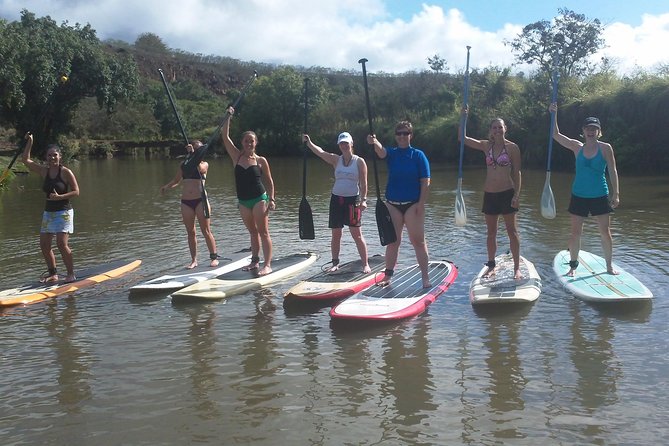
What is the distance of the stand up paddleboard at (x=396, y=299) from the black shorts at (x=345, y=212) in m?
0.93

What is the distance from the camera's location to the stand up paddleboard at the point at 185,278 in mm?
7926

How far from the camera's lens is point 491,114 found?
120 feet

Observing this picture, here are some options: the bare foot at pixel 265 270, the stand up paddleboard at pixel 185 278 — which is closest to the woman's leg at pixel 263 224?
the bare foot at pixel 265 270

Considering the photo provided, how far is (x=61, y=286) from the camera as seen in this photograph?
8047mm

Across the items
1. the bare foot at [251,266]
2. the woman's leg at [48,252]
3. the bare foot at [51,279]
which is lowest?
the bare foot at [51,279]

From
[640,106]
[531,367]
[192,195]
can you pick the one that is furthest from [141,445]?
[640,106]

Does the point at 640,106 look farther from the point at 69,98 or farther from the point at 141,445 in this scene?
the point at 69,98

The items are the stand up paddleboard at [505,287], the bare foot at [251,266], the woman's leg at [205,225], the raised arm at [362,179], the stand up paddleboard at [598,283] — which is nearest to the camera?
the stand up paddleboard at [598,283]

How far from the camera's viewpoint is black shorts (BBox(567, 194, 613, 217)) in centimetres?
751

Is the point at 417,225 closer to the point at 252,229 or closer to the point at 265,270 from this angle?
the point at 265,270

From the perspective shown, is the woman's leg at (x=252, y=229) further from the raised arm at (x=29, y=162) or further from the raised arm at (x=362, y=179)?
the raised arm at (x=29, y=162)

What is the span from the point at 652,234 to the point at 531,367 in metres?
7.52

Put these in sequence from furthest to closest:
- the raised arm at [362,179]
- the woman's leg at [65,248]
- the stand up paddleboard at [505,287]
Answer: the woman's leg at [65,248]
the raised arm at [362,179]
the stand up paddleboard at [505,287]

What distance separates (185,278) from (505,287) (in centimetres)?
419
